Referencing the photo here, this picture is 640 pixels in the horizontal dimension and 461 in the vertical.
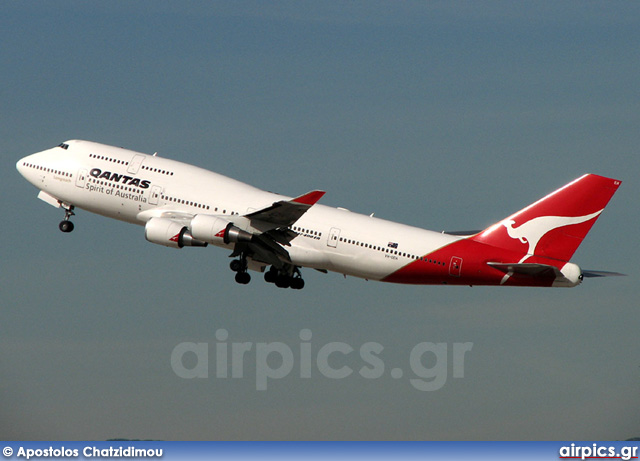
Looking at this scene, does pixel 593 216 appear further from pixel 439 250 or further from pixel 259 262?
pixel 259 262

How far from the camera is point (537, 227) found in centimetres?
6419

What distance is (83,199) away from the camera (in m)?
67.9

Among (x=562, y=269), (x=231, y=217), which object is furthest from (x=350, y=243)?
(x=562, y=269)

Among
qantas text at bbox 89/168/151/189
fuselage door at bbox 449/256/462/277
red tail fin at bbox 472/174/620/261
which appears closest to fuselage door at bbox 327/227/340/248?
fuselage door at bbox 449/256/462/277

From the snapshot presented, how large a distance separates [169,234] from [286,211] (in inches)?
275

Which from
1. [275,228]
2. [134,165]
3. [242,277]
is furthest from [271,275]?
[134,165]

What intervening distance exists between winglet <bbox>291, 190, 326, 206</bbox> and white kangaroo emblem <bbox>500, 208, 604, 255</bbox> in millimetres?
11877

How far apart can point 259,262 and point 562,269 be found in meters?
17.9

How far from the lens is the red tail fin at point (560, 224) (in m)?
63.7

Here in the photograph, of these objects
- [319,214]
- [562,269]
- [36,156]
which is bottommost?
[562,269]

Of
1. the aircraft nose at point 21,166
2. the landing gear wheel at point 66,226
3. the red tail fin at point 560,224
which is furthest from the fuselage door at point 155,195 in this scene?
the red tail fin at point 560,224

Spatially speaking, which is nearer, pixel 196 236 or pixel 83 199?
pixel 196 236

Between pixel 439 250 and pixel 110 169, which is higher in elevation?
pixel 110 169

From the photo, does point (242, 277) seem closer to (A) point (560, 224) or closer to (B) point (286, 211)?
(B) point (286, 211)
